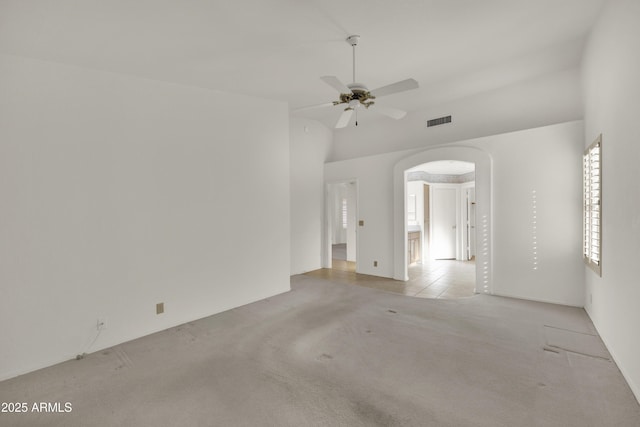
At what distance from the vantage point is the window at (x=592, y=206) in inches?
123

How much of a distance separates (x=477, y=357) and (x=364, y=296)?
6.86 feet

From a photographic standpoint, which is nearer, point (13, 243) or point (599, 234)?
point (13, 243)

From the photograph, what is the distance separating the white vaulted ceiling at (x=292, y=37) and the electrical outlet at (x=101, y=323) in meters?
2.59

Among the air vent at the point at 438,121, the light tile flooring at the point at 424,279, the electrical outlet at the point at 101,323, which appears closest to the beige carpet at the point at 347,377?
the electrical outlet at the point at 101,323

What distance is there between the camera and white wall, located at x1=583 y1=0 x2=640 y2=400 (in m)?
2.18

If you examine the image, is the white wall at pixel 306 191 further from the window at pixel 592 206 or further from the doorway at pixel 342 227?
the window at pixel 592 206

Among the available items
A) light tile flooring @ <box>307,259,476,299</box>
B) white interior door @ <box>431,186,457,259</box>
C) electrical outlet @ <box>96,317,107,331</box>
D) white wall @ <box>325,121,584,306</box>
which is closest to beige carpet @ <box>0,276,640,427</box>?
electrical outlet @ <box>96,317,107,331</box>

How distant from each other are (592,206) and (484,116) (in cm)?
227

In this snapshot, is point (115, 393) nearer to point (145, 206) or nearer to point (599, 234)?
point (145, 206)

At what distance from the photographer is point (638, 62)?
83.9 inches

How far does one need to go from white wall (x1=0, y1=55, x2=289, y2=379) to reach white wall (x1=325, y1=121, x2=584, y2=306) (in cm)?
368

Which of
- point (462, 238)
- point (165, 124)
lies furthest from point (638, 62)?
point (462, 238)

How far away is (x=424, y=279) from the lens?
5.84 meters

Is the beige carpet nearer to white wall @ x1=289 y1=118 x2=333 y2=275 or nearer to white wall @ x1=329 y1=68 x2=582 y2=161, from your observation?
white wall @ x1=289 y1=118 x2=333 y2=275
